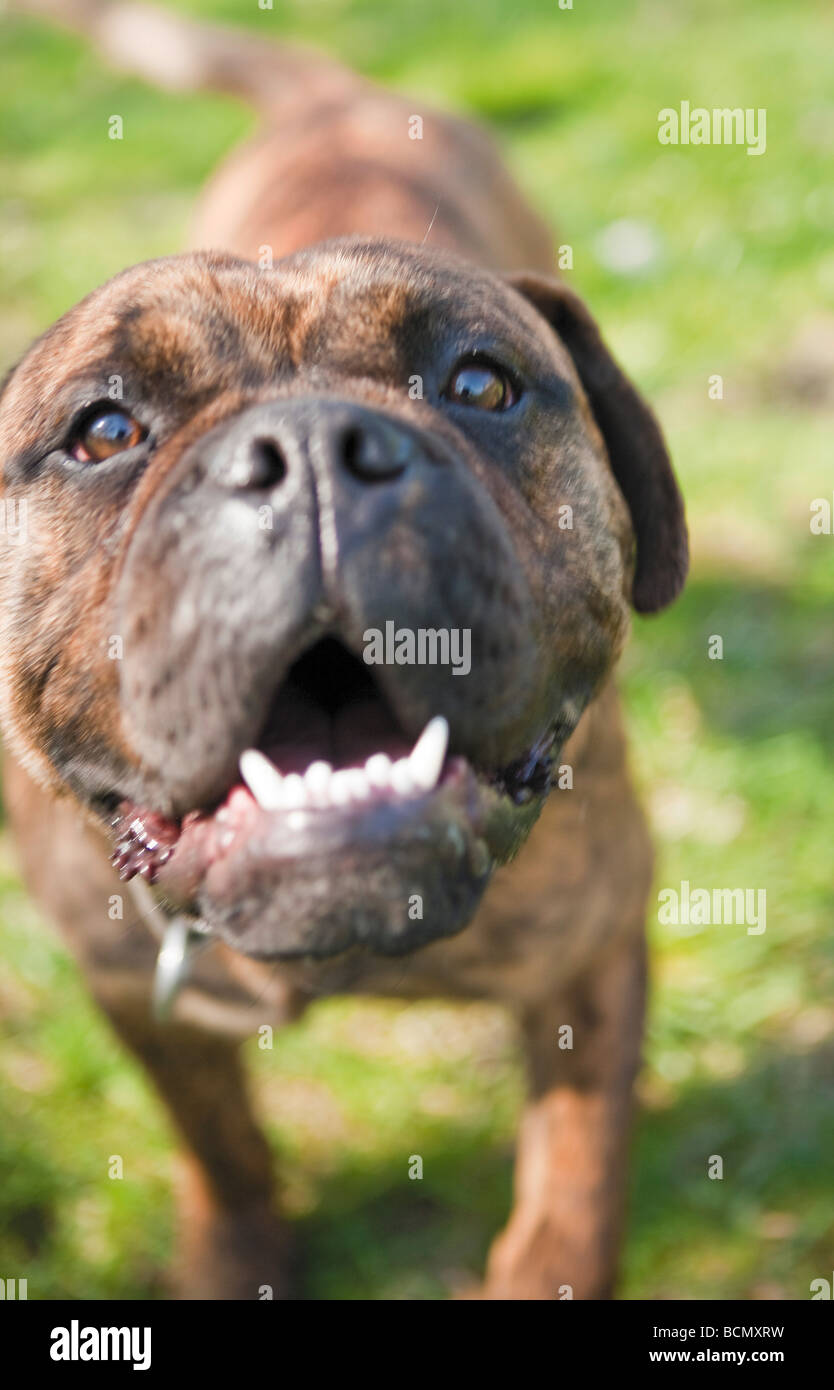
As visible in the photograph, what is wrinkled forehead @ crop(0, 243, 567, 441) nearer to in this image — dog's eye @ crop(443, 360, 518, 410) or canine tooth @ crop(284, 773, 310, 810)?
dog's eye @ crop(443, 360, 518, 410)

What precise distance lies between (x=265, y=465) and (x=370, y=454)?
14cm

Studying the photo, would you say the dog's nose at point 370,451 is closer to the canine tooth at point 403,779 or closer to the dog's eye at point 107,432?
the canine tooth at point 403,779

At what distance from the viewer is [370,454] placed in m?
1.99

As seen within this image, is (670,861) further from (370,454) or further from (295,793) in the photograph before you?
(370,454)

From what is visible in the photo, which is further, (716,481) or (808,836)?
(716,481)

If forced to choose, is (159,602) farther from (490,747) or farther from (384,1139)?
(384,1139)

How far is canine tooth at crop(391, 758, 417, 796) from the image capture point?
2039 millimetres

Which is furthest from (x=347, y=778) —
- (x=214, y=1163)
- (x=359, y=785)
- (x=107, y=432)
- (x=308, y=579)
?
(x=214, y=1163)

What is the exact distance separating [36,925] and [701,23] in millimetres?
7413

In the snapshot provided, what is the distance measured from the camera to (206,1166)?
350cm

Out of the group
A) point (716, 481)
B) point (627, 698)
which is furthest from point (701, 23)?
point (627, 698)

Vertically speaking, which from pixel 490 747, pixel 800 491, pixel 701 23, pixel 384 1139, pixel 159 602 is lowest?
pixel 384 1139

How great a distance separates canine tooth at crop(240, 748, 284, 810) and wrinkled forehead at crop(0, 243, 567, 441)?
62 cm

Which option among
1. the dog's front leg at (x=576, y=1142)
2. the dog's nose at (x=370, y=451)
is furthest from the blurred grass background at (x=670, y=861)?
the dog's nose at (x=370, y=451)
